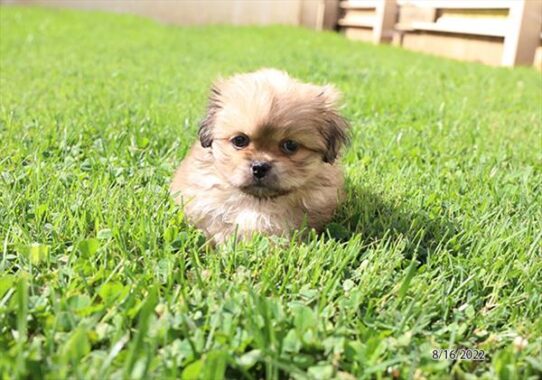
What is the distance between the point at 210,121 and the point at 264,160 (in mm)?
415

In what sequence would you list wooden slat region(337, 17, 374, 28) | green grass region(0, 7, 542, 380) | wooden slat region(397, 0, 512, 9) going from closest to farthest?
1. green grass region(0, 7, 542, 380)
2. wooden slat region(397, 0, 512, 9)
3. wooden slat region(337, 17, 374, 28)

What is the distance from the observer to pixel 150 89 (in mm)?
5984

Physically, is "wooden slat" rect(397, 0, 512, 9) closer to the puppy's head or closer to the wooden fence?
the wooden fence

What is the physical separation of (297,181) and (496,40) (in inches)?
349

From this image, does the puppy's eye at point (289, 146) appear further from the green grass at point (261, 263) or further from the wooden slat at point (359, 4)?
the wooden slat at point (359, 4)

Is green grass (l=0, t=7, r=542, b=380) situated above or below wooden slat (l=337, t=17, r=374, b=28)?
below

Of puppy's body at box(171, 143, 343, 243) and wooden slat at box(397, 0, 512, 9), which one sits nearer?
puppy's body at box(171, 143, 343, 243)

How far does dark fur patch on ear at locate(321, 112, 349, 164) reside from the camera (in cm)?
270

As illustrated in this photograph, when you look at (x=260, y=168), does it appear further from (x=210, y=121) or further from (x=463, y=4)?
(x=463, y=4)

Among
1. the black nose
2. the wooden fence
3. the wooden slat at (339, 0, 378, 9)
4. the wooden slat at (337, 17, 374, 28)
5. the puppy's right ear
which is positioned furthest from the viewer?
the wooden slat at (337, 17, 374, 28)

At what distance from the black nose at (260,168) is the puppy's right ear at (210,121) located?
36 cm

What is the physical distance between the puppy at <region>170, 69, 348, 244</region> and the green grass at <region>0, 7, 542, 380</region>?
0.15m
